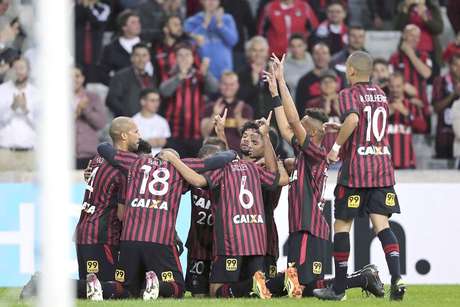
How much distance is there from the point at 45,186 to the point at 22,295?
4071 mm

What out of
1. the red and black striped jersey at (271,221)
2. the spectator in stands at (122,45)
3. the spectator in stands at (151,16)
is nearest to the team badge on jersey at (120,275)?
the red and black striped jersey at (271,221)

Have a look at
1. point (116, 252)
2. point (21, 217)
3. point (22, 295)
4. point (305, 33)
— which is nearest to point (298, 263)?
point (116, 252)

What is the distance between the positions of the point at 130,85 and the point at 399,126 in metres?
3.23

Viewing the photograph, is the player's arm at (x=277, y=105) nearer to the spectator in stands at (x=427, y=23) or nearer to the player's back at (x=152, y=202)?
the player's back at (x=152, y=202)

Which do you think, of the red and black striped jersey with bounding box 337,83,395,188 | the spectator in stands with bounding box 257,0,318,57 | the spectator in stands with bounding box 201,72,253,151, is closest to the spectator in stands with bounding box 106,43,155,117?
the spectator in stands with bounding box 201,72,253,151

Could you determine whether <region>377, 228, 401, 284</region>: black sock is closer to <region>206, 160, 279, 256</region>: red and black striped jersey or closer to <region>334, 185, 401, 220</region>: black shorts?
<region>334, 185, 401, 220</region>: black shorts

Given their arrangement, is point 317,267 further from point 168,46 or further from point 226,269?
point 168,46

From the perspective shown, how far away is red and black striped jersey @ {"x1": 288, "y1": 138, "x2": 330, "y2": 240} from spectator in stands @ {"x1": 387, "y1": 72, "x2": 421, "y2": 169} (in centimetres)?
445

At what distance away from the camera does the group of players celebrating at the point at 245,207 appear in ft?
33.4

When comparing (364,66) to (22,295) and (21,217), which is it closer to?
(22,295)

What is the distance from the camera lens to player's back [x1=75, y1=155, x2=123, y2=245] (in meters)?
10.9

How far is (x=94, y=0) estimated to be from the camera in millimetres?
16219

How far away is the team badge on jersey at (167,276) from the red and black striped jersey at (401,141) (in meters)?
5.29

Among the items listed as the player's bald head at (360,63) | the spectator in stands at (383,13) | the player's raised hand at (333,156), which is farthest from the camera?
the spectator in stands at (383,13)
